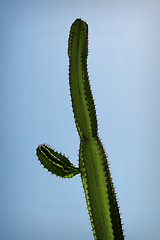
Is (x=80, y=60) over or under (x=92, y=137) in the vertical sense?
over

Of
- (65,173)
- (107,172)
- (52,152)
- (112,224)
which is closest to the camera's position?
(112,224)

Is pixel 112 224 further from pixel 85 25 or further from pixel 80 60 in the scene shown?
pixel 85 25

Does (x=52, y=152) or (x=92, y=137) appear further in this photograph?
(x=52, y=152)

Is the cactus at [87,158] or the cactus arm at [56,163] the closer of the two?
the cactus at [87,158]

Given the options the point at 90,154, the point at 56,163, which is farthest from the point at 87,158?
the point at 56,163

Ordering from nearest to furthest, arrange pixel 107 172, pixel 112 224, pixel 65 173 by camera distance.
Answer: pixel 112 224
pixel 107 172
pixel 65 173

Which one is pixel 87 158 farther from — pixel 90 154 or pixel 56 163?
pixel 56 163

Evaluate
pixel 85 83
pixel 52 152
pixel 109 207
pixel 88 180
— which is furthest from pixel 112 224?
pixel 85 83

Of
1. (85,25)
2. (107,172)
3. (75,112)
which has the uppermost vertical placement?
(85,25)
